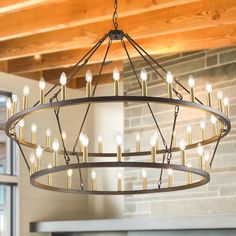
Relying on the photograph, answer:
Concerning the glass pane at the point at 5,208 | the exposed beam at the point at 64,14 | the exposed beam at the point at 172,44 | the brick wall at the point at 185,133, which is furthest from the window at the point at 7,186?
the exposed beam at the point at 64,14

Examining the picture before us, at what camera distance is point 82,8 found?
5.56 m

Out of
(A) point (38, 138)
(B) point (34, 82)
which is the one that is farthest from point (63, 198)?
(B) point (34, 82)

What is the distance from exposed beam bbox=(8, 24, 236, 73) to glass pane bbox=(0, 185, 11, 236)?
1579 mm

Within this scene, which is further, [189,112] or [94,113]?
[94,113]

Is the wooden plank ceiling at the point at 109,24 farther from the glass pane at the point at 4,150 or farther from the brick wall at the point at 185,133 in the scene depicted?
the glass pane at the point at 4,150

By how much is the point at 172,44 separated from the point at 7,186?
2.69 meters

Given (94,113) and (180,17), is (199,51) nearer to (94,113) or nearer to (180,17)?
(180,17)

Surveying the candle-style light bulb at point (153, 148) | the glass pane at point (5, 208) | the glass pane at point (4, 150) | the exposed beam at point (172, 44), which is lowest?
the glass pane at point (5, 208)

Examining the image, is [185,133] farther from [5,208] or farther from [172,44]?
[5,208]

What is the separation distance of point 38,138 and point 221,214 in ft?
8.52

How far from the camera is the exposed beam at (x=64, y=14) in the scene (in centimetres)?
529

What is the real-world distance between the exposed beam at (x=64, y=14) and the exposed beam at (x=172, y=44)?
3.76ft

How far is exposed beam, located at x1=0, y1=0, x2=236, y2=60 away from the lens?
555cm

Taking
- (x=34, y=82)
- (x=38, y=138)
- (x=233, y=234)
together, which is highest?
(x=34, y=82)
